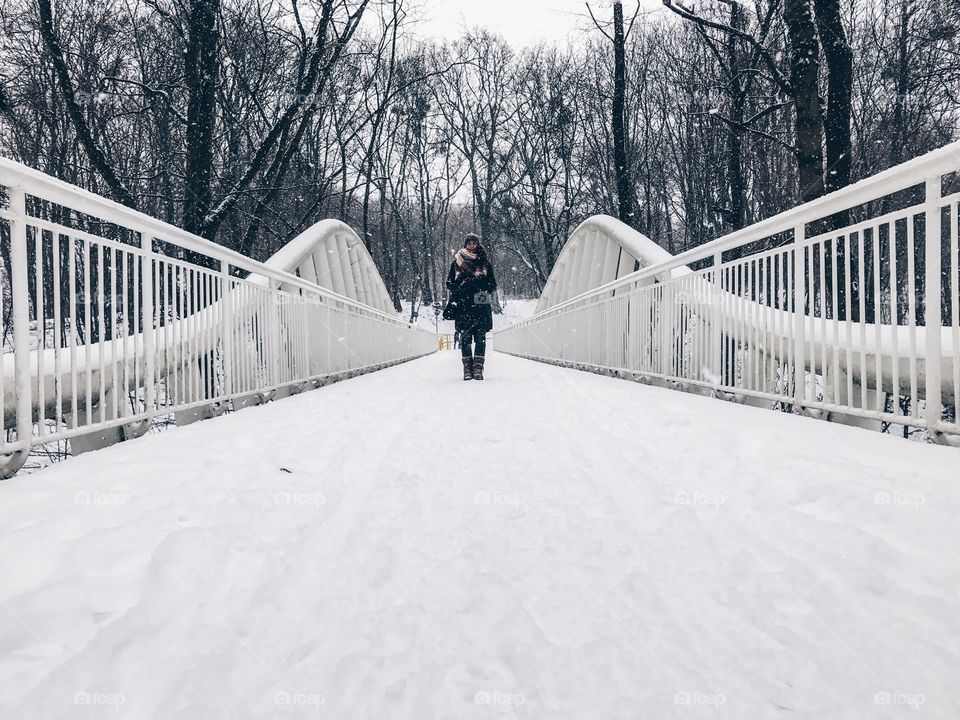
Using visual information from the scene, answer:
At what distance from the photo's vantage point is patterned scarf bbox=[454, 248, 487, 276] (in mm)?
7391

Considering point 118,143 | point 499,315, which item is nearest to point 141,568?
point 118,143

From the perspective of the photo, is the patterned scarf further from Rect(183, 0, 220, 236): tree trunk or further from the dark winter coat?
Rect(183, 0, 220, 236): tree trunk

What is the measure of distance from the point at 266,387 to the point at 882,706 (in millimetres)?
5356

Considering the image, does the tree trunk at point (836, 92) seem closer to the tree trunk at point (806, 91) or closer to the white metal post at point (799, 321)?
the tree trunk at point (806, 91)

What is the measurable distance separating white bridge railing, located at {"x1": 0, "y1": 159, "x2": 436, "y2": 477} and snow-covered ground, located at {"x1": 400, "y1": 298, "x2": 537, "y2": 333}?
27.4 m

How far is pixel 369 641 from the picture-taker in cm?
134

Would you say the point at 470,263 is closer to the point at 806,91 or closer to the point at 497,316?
the point at 806,91

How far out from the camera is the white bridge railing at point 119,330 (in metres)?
2.50

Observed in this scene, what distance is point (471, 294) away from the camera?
7.45m

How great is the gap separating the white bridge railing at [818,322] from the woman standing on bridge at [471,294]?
6.24ft

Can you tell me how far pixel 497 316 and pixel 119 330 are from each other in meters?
37.6

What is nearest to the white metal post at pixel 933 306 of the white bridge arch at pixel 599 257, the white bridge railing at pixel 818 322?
the white bridge railing at pixel 818 322

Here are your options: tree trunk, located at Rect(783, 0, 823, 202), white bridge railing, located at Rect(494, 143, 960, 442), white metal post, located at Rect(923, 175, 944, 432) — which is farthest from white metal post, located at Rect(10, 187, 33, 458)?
tree trunk, located at Rect(783, 0, 823, 202)

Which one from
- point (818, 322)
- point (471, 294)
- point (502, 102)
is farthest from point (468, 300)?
point (502, 102)
